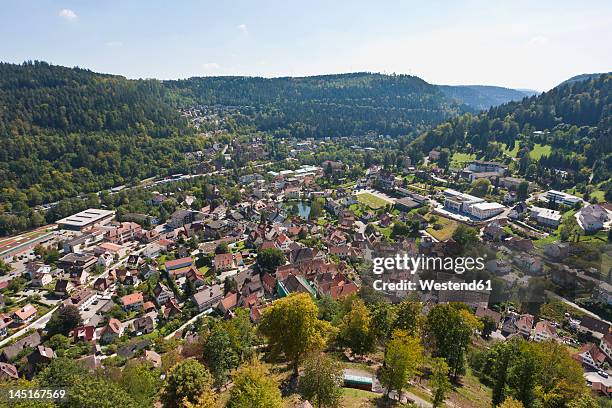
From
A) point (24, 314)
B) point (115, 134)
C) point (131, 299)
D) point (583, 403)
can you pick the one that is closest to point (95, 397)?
point (583, 403)

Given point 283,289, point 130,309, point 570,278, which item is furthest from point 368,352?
point 570,278

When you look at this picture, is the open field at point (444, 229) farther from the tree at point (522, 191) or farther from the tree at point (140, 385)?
the tree at point (140, 385)

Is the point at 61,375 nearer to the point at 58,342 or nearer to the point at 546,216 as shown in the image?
the point at 58,342

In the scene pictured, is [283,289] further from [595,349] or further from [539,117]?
[539,117]

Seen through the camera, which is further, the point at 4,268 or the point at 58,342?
the point at 4,268

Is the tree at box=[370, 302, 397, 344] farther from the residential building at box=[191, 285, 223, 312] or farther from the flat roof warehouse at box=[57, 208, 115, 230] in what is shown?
the flat roof warehouse at box=[57, 208, 115, 230]

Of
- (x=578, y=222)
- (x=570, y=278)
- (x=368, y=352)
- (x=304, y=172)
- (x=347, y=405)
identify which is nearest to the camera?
(x=347, y=405)

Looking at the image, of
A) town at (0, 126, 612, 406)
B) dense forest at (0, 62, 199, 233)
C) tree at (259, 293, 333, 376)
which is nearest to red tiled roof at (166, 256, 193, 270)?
town at (0, 126, 612, 406)
